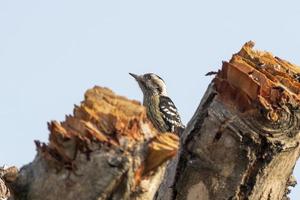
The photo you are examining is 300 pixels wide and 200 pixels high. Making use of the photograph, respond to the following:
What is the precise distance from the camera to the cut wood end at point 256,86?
4.79m

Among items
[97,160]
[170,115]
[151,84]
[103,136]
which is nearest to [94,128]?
[103,136]

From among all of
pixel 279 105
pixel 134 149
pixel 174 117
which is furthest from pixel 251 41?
pixel 174 117

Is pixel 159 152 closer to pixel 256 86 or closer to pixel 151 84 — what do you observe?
pixel 256 86

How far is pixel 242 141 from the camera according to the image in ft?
15.4

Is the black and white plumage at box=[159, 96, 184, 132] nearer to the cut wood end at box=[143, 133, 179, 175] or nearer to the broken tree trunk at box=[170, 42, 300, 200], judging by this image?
the broken tree trunk at box=[170, 42, 300, 200]

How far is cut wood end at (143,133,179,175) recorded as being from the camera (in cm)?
328

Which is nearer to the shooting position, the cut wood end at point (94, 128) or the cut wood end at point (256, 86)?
the cut wood end at point (94, 128)

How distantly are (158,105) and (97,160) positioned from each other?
11115 mm

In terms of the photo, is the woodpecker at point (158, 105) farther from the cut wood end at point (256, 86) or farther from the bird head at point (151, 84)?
the cut wood end at point (256, 86)

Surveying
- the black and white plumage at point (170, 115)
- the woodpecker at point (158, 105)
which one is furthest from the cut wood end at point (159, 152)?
the black and white plumage at point (170, 115)

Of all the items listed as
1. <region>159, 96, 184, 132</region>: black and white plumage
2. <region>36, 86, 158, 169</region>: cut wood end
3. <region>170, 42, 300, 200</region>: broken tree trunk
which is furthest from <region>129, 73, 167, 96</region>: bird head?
<region>36, 86, 158, 169</region>: cut wood end

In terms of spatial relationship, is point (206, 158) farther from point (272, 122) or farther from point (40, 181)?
point (40, 181)

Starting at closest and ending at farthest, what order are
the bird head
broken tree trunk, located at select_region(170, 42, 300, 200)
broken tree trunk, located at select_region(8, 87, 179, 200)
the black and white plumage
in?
broken tree trunk, located at select_region(8, 87, 179, 200), broken tree trunk, located at select_region(170, 42, 300, 200), the black and white plumage, the bird head

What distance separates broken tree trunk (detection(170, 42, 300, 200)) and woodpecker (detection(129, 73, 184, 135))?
26.6 feet
